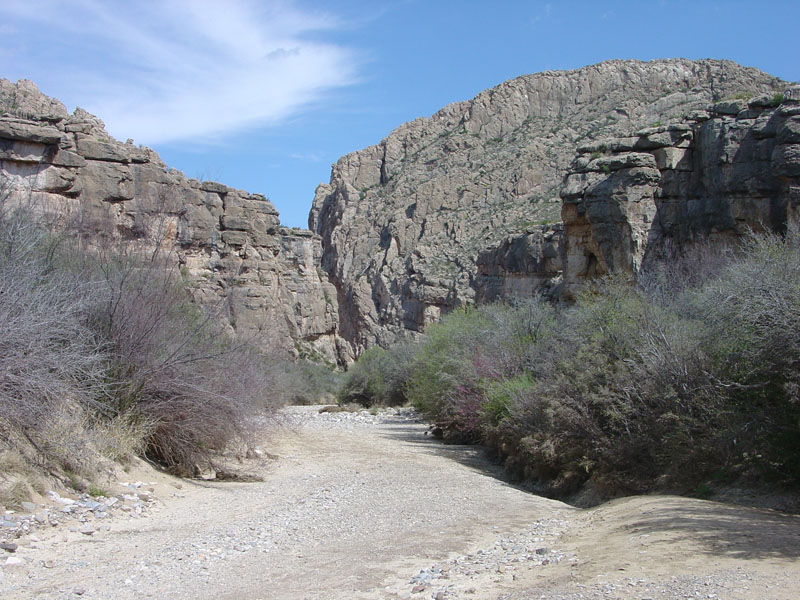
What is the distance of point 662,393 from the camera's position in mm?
13070

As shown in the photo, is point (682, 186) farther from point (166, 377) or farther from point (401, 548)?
point (401, 548)

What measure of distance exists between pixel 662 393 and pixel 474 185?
64.7 metres

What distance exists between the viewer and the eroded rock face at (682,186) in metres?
28.2

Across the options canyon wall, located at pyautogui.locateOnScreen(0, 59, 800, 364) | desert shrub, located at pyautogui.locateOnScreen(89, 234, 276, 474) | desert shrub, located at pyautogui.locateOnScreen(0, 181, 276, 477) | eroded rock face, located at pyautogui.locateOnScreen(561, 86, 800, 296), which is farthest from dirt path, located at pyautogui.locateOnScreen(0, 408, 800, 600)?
eroded rock face, located at pyautogui.locateOnScreen(561, 86, 800, 296)

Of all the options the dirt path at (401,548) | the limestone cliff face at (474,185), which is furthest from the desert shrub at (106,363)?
the limestone cliff face at (474,185)

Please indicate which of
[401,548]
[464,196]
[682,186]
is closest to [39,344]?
[401,548]

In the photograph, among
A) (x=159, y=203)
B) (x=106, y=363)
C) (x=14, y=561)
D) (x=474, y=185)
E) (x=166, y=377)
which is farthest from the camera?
(x=474, y=185)

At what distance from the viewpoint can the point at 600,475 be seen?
14016 millimetres

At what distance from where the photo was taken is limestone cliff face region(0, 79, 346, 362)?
27.1m

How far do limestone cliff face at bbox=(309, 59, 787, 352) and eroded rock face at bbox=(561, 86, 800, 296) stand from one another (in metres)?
19.5

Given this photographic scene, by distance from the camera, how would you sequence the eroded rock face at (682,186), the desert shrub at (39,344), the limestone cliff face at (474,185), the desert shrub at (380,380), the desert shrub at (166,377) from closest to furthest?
the desert shrub at (39,344) → the desert shrub at (166,377) → the eroded rock face at (682,186) → the desert shrub at (380,380) → the limestone cliff face at (474,185)

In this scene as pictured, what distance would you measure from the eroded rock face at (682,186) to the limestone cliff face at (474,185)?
19543 millimetres

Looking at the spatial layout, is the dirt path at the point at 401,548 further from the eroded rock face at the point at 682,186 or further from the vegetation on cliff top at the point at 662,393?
the eroded rock face at the point at 682,186

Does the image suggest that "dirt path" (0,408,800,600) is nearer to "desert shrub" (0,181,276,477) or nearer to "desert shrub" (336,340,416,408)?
"desert shrub" (0,181,276,477)
